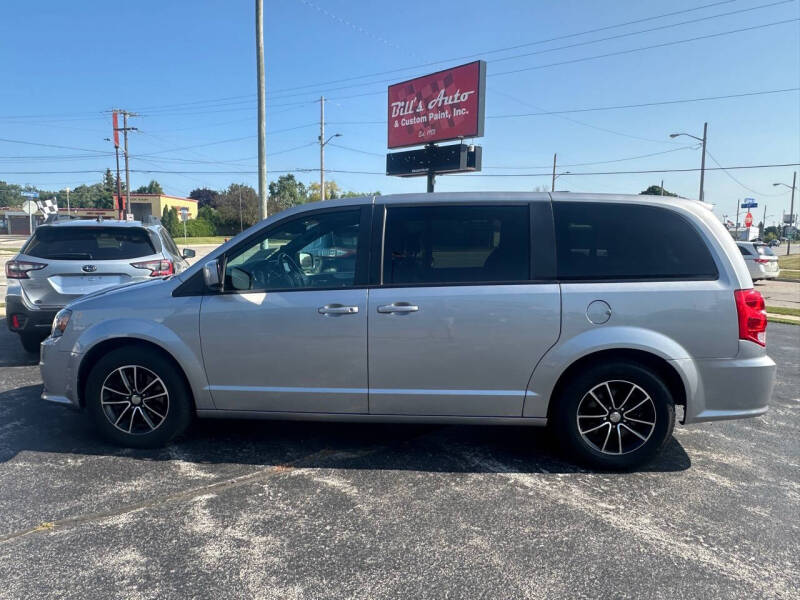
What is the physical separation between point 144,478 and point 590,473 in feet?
9.73

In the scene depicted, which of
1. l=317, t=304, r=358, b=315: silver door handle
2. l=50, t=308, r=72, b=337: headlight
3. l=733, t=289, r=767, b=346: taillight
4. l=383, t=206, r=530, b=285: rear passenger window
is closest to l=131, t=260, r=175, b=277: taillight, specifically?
l=50, t=308, r=72, b=337: headlight

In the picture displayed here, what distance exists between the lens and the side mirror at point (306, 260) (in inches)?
159

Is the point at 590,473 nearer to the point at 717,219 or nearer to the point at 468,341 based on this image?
the point at 468,341

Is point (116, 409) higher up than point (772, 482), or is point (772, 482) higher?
point (116, 409)

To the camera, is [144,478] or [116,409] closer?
[144,478]

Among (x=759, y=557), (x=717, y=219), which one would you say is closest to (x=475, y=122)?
(x=717, y=219)

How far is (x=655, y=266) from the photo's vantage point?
369 cm

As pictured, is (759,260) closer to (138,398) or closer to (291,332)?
(291,332)

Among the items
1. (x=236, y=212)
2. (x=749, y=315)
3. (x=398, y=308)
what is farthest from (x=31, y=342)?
(x=236, y=212)

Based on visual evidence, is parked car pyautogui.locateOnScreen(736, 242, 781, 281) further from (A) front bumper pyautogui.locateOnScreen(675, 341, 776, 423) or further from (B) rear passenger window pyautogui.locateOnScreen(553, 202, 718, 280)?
(B) rear passenger window pyautogui.locateOnScreen(553, 202, 718, 280)

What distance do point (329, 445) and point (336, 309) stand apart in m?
1.13

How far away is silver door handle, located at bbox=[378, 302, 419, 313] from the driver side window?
0.30 m

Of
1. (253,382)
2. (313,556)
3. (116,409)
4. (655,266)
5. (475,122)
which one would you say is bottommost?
(313,556)


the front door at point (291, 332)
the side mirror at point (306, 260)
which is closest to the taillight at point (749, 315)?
the front door at point (291, 332)
